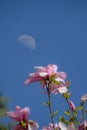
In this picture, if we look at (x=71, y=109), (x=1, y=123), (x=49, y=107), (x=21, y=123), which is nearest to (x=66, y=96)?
(x=71, y=109)

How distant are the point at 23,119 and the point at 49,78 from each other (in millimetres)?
217

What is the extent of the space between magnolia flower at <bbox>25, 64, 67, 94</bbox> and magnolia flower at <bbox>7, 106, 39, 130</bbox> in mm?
124

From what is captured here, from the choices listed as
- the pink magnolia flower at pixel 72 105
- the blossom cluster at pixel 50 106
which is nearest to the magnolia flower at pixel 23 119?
the blossom cluster at pixel 50 106

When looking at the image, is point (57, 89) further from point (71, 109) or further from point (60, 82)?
point (71, 109)

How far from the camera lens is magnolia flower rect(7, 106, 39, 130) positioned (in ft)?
5.36

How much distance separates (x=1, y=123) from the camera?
50.3ft

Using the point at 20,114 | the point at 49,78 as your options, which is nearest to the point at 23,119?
the point at 20,114

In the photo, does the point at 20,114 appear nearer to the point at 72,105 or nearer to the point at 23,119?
the point at 23,119

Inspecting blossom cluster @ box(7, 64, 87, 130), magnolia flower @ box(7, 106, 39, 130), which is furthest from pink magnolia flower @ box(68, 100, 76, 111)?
magnolia flower @ box(7, 106, 39, 130)

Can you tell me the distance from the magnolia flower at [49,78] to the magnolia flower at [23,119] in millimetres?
124

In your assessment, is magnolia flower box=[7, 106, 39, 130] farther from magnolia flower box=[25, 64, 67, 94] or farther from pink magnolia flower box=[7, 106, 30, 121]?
magnolia flower box=[25, 64, 67, 94]

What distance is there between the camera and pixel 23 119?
1669mm

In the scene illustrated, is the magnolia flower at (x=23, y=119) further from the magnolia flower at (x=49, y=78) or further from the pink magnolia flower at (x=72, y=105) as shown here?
the pink magnolia flower at (x=72, y=105)

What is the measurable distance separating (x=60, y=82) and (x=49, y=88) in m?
0.07
